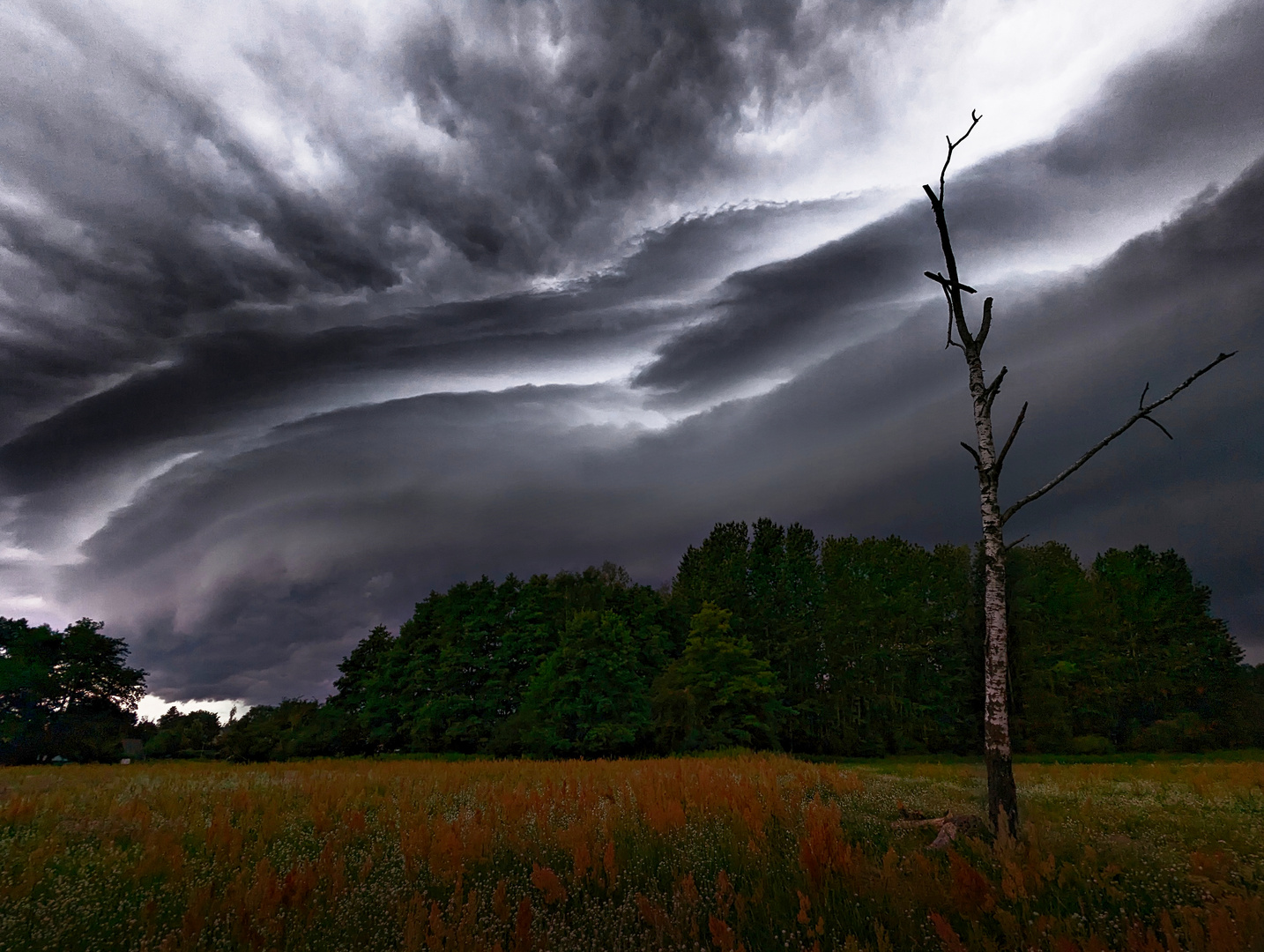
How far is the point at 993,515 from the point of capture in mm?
8516

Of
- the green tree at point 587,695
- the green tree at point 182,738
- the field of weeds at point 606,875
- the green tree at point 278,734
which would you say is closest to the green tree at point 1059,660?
the green tree at point 587,695

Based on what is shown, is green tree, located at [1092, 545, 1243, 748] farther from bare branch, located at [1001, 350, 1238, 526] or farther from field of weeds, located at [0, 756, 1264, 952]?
bare branch, located at [1001, 350, 1238, 526]

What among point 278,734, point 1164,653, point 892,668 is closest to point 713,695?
point 892,668

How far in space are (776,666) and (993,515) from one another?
41.2 meters

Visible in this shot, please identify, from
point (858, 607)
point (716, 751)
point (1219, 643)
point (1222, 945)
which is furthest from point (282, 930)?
point (1219, 643)

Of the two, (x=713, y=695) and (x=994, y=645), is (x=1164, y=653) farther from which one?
(x=994, y=645)

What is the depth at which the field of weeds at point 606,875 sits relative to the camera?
4.67 meters

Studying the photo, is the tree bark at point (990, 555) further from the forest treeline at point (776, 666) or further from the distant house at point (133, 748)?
the distant house at point (133, 748)

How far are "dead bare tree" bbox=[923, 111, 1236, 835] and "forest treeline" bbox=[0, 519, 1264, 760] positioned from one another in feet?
92.7

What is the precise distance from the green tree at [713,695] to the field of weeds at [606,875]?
2504cm

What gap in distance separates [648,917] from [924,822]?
581cm

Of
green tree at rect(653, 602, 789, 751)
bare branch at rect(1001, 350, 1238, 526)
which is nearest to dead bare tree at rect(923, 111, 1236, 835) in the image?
bare branch at rect(1001, 350, 1238, 526)

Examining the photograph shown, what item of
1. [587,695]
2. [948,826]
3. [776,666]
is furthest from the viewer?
[776,666]

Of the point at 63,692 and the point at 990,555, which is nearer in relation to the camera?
the point at 990,555
